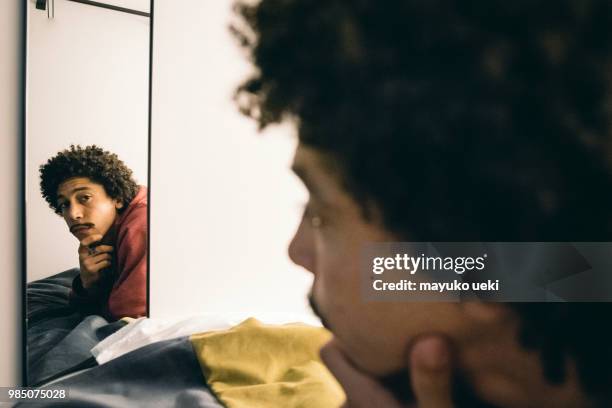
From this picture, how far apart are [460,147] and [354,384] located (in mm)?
185

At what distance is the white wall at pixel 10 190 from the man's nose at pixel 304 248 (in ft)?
3.06

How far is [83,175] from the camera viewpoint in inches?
45.4

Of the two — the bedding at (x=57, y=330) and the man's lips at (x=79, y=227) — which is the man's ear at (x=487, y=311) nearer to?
the bedding at (x=57, y=330)

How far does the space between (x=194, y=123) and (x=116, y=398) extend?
818 mm

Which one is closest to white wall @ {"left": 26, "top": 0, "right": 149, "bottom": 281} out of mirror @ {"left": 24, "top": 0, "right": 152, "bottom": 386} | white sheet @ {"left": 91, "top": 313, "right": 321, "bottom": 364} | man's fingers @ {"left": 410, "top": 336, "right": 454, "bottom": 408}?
mirror @ {"left": 24, "top": 0, "right": 152, "bottom": 386}

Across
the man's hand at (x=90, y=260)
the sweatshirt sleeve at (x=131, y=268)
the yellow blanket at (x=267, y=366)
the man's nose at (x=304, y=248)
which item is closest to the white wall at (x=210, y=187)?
the sweatshirt sleeve at (x=131, y=268)

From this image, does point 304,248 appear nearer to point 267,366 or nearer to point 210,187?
point 267,366

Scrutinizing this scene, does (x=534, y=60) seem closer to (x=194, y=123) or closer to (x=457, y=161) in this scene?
(x=457, y=161)

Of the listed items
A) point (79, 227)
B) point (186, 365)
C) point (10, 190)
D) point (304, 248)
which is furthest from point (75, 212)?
point (304, 248)

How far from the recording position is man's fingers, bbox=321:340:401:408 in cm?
30

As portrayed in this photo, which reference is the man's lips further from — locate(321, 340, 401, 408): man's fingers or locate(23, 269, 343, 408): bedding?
locate(321, 340, 401, 408): man's fingers

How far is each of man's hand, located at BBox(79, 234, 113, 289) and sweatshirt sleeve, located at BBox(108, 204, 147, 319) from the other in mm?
47

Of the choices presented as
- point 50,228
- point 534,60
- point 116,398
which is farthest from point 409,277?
point 50,228

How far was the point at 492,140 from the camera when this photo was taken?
0.22m
